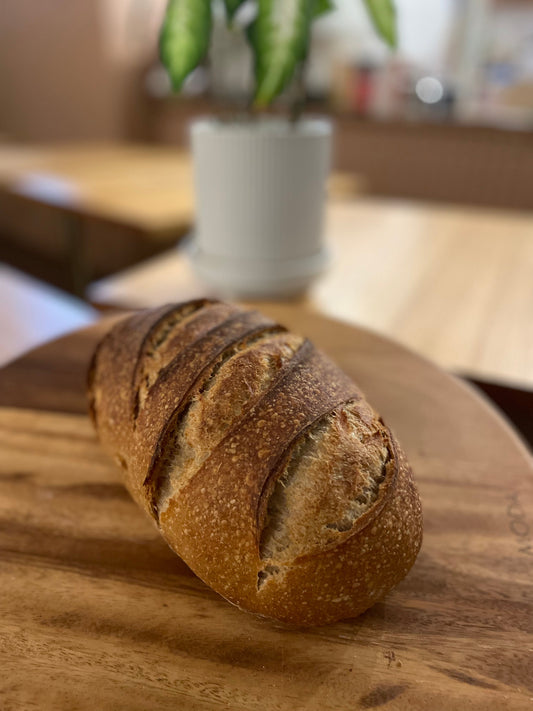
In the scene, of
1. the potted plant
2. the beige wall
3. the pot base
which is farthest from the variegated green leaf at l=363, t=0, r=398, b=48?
the beige wall

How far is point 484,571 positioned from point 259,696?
0.28 meters

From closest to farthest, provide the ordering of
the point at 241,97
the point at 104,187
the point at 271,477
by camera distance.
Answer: the point at 271,477 < the point at 104,187 < the point at 241,97

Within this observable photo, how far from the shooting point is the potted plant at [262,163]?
0.92 m

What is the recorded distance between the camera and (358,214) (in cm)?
196

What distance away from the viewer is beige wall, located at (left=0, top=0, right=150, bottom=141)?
3.40m

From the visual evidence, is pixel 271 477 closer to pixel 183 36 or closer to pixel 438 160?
pixel 183 36

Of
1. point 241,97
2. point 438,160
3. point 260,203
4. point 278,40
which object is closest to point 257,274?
point 260,203

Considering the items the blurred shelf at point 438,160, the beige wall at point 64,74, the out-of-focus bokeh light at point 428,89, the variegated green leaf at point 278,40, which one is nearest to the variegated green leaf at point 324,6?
the variegated green leaf at point 278,40

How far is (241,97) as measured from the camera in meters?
2.44

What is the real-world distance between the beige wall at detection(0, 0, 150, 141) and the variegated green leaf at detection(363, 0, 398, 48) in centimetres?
290

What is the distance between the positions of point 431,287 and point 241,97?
5.04ft

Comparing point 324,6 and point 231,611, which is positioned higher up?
point 324,6

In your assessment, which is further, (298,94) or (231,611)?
(298,94)

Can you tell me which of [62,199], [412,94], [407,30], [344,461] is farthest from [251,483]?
[407,30]
